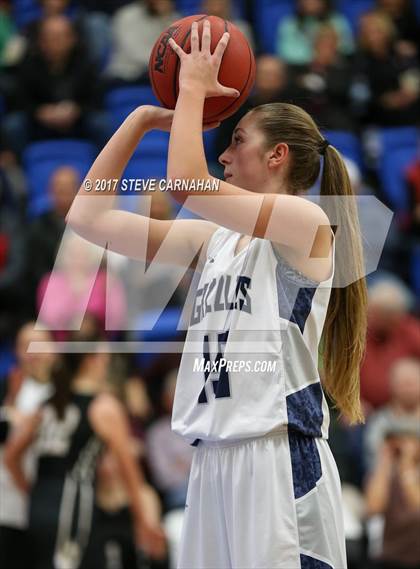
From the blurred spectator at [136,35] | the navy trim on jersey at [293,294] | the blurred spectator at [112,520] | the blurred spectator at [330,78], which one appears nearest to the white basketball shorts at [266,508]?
the navy trim on jersey at [293,294]

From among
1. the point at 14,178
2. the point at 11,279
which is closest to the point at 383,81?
the point at 14,178

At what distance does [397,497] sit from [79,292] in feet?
7.57

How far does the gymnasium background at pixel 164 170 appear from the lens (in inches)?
264

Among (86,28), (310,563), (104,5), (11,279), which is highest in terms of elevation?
(104,5)

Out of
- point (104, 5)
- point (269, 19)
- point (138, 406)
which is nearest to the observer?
point (138, 406)

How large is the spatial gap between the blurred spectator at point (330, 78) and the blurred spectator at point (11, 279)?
103 inches

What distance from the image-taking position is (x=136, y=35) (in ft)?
32.6

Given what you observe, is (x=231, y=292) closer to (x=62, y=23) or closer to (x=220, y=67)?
(x=220, y=67)

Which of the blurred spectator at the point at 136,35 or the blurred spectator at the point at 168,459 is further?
the blurred spectator at the point at 136,35

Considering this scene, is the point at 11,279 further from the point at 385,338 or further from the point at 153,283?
the point at 385,338

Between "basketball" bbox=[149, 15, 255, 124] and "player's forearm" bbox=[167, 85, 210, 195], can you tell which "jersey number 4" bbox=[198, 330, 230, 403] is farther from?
"basketball" bbox=[149, 15, 255, 124]

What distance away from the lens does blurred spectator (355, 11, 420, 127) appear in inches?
390

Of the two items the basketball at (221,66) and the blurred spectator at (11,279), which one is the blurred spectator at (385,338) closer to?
the blurred spectator at (11,279)

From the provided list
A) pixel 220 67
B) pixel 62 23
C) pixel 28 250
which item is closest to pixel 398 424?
pixel 28 250
